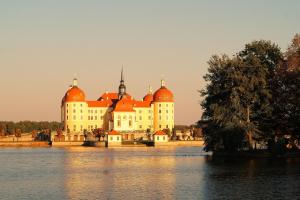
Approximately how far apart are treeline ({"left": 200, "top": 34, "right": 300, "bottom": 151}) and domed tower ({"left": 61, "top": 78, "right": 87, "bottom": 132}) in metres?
102

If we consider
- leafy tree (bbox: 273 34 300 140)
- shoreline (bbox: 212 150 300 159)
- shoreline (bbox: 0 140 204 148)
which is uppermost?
leafy tree (bbox: 273 34 300 140)

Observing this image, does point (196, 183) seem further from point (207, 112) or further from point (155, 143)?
point (155, 143)

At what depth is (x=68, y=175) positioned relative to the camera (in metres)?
51.0

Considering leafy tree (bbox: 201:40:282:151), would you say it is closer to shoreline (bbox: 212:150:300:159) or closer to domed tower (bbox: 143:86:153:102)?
shoreline (bbox: 212:150:300:159)

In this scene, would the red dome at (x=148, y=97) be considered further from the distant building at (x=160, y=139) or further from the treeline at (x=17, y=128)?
the distant building at (x=160, y=139)

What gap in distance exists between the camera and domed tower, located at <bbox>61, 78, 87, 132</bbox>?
556 feet

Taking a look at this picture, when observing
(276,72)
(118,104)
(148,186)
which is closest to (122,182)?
(148,186)

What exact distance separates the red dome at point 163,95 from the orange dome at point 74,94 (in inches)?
811

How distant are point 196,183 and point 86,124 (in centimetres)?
13410

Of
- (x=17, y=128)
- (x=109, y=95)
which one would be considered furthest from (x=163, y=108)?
(x=17, y=128)

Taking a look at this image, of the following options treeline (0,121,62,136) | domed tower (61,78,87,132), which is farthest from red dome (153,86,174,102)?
treeline (0,121,62,136)

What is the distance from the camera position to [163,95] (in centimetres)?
17425

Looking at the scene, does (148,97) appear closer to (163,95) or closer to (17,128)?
(163,95)

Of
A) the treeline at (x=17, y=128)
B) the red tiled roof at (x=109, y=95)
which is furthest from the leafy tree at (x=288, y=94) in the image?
the treeline at (x=17, y=128)
